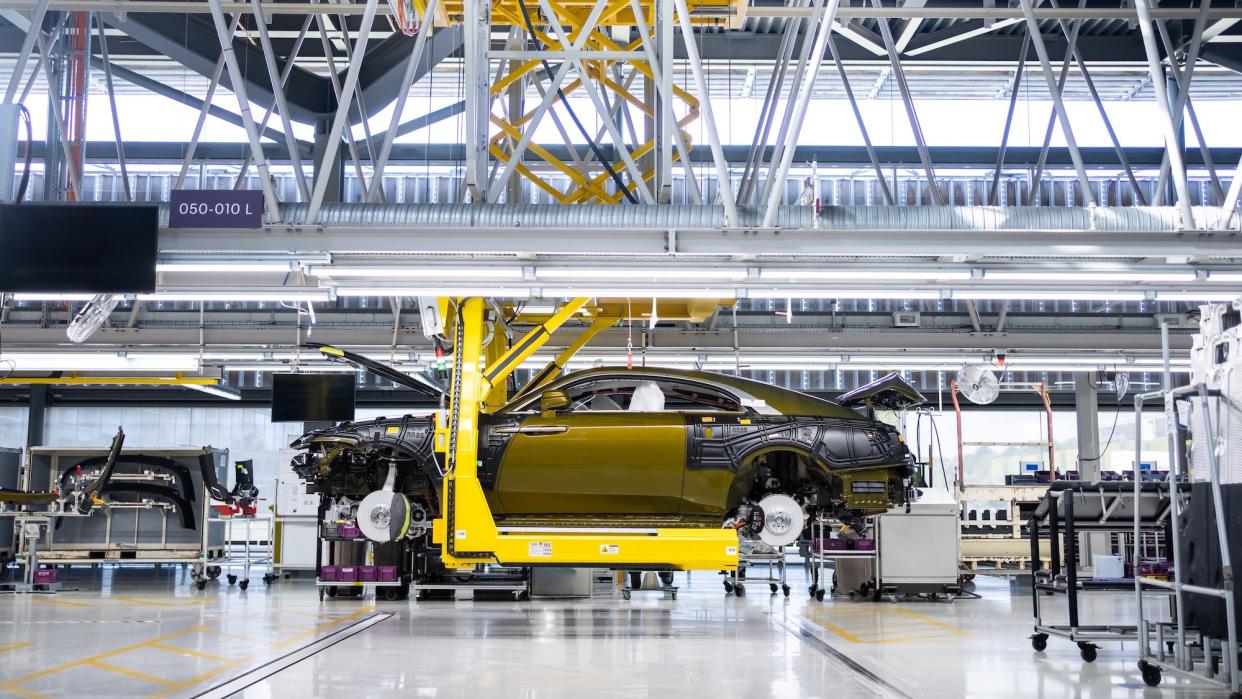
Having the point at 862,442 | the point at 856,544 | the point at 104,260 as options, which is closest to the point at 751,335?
the point at 856,544

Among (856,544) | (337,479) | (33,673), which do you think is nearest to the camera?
(33,673)

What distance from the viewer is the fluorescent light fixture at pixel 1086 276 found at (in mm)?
7953

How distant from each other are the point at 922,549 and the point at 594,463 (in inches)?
214

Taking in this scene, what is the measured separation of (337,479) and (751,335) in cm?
705

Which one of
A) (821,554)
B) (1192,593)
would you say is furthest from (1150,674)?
(821,554)

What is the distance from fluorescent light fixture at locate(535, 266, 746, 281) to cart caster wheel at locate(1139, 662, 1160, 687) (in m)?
3.87

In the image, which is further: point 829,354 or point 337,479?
point 829,354

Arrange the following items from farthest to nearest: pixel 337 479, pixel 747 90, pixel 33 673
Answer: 1. pixel 747 90
2. pixel 337 479
3. pixel 33 673

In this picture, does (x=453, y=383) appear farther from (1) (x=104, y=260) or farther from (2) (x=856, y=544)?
(2) (x=856, y=544)

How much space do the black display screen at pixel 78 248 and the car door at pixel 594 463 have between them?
3.04 meters

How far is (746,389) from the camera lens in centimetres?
811

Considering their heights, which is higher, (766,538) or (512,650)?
(766,538)

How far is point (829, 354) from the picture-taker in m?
14.3

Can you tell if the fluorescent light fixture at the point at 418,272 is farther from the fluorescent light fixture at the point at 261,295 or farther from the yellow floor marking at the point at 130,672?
the yellow floor marking at the point at 130,672
